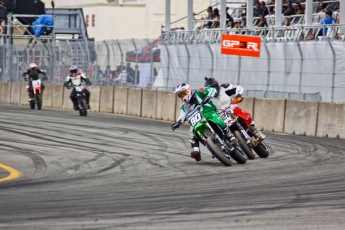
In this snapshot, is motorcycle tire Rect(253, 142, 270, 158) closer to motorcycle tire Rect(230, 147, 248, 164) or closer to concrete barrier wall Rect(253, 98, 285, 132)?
motorcycle tire Rect(230, 147, 248, 164)

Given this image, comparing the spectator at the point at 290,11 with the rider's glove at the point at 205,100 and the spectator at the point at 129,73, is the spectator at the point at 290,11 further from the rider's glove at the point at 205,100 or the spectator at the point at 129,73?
the rider's glove at the point at 205,100

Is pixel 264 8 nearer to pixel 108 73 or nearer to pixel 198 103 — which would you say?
pixel 108 73

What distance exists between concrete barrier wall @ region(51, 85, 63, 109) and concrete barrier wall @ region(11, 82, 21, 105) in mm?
2672

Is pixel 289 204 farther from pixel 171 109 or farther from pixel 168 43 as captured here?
pixel 168 43

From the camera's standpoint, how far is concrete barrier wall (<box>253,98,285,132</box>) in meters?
20.0

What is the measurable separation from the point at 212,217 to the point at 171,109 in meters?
16.4

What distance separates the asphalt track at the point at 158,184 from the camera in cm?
760

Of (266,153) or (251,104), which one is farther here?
(251,104)

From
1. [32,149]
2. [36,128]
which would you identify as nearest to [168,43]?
[36,128]

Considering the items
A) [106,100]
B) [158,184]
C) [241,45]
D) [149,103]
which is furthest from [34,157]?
[106,100]

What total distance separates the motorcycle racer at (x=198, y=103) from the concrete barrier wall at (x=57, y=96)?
18.1 meters

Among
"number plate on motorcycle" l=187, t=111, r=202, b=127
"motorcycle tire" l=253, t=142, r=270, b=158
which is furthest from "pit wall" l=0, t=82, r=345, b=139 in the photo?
"number plate on motorcycle" l=187, t=111, r=202, b=127

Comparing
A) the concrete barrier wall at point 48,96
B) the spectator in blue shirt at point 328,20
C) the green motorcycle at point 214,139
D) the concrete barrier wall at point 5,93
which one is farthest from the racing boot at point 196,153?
the concrete barrier wall at point 5,93

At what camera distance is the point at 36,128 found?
63.3 ft
